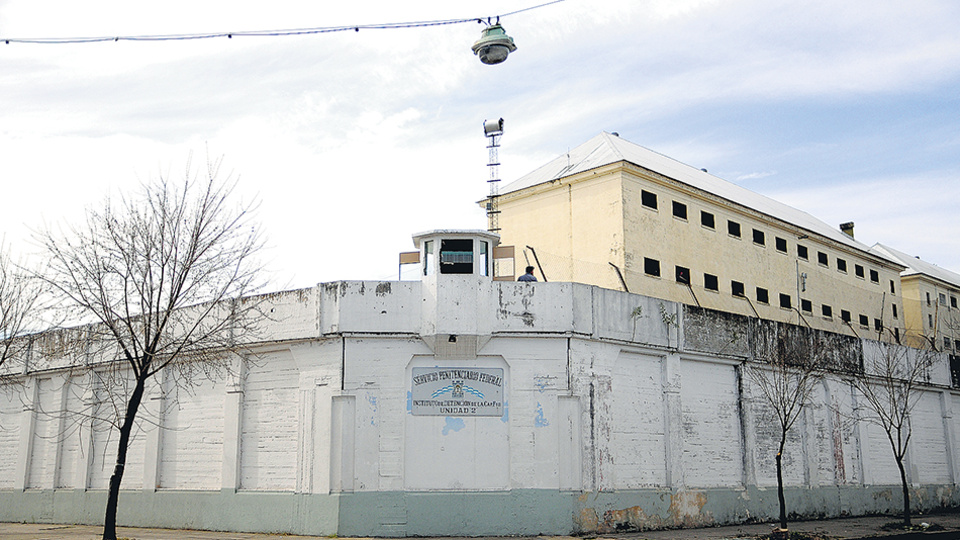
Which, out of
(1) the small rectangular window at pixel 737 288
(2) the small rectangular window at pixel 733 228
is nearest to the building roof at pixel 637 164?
(2) the small rectangular window at pixel 733 228

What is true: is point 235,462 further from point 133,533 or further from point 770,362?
point 770,362

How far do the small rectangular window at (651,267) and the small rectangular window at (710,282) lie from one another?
2.64m

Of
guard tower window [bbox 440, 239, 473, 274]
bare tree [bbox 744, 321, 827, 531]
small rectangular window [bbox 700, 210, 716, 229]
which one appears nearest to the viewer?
guard tower window [bbox 440, 239, 473, 274]

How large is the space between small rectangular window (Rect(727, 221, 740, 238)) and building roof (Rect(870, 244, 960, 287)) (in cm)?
1922

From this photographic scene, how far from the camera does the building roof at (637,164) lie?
28781 mm

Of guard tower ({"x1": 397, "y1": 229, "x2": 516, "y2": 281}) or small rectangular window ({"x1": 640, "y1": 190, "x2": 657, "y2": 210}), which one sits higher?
small rectangular window ({"x1": 640, "y1": 190, "x2": 657, "y2": 210})

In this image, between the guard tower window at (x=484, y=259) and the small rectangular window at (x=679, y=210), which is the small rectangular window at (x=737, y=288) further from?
the guard tower window at (x=484, y=259)

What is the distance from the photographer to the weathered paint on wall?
1764cm

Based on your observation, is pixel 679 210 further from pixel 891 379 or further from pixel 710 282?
pixel 891 379

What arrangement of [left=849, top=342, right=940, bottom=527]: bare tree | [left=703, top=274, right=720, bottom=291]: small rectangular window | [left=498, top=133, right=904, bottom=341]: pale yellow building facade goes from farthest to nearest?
1. [left=703, top=274, right=720, bottom=291]: small rectangular window
2. [left=498, top=133, right=904, bottom=341]: pale yellow building facade
3. [left=849, top=342, right=940, bottom=527]: bare tree

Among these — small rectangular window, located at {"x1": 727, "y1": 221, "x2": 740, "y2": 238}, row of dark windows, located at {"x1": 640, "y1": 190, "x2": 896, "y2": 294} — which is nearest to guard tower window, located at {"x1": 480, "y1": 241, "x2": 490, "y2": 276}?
row of dark windows, located at {"x1": 640, "y1": 190, "x2": 896, "y2": 294}

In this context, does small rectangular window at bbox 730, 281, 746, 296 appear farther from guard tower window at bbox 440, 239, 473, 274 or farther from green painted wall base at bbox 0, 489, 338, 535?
green painted wall base at bbox 0, 489, 338, 535

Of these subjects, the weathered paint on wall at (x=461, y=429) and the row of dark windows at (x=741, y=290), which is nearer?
the weathered paint on wall at (x=461, y=429)

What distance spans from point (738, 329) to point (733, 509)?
4937 mm
